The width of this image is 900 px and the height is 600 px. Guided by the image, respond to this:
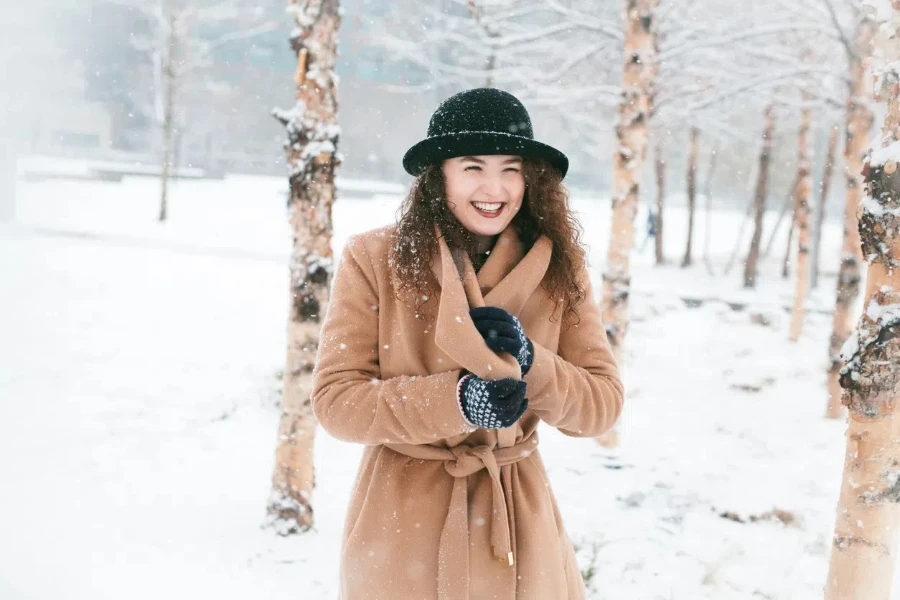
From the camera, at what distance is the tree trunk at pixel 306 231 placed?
158 inches

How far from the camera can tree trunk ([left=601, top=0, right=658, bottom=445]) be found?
5.99 m

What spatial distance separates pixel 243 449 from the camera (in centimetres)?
595

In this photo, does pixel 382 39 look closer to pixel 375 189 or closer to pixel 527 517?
pixel 527 517

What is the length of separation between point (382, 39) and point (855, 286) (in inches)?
344

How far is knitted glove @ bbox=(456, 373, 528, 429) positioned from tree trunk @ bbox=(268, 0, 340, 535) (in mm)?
2578

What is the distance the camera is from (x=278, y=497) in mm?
4316

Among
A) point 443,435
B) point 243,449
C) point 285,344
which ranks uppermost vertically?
point 443,435

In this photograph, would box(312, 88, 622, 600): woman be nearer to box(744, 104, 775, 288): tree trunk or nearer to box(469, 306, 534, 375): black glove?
box(469, 306, 534, 375): black glove

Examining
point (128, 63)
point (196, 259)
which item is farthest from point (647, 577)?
point (128, 63)

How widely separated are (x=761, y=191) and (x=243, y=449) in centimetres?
1349

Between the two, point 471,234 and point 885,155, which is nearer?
point 471,234

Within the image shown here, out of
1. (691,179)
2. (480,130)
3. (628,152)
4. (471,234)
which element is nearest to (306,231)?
(471,234)

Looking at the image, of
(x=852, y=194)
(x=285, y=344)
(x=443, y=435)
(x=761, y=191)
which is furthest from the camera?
(x=761, y=191)

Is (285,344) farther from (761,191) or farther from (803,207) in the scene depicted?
(761,191)
